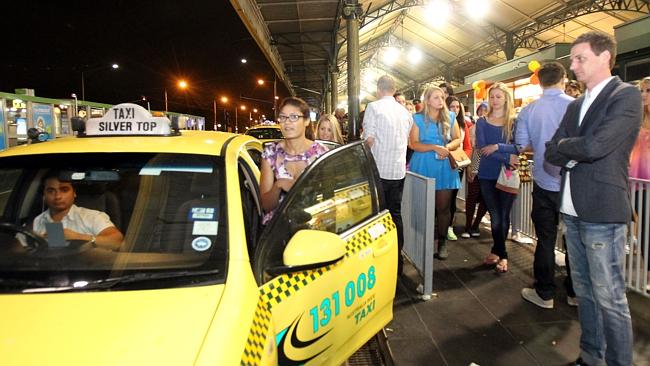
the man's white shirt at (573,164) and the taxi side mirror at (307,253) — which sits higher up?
the man's white shirt at (573,164)

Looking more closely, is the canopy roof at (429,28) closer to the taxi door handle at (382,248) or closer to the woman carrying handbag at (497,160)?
the woman carrying handbag at (497,160)

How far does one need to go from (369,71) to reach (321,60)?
16.0 metres

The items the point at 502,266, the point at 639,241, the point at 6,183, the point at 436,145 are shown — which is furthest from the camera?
the point at 436,145

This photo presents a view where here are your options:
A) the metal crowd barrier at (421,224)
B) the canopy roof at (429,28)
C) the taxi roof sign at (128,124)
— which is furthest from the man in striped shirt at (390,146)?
the canopy roof at (429,28)

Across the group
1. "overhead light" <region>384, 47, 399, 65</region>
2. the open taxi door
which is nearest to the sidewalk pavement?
the open taxi door

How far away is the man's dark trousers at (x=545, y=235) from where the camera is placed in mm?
3555

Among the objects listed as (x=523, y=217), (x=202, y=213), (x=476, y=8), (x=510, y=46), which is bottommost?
(x=523, y=217)

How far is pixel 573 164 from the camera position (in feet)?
8.39

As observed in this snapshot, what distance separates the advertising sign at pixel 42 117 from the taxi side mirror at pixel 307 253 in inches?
525

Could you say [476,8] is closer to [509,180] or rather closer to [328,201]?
[509,180]

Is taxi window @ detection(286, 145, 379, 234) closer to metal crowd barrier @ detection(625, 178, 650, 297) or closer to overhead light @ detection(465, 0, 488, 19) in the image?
metal crowd barrier @ detection(625, 178, 650, 297)

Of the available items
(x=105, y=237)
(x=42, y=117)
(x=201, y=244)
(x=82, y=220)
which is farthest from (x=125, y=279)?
(x=42, y=117)

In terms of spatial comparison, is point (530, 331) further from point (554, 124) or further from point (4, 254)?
point (4, 254)

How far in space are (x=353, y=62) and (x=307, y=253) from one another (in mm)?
8776
